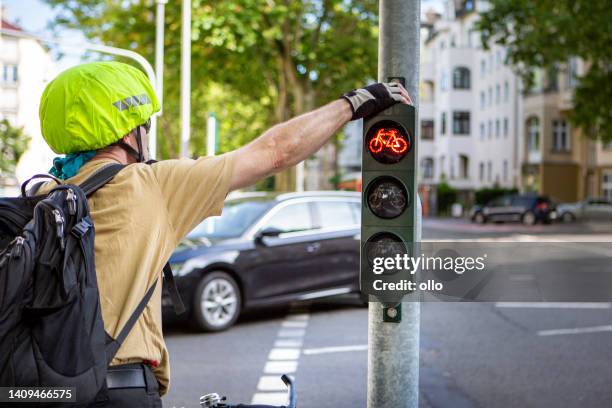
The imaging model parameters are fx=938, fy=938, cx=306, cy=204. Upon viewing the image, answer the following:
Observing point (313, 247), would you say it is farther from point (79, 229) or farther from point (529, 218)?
point (529, 218)

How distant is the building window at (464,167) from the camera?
8016 centimetres

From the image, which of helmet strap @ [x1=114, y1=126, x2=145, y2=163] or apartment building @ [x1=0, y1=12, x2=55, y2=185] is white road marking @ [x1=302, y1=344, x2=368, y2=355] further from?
apartment building @ [x1=0, y1=12, x2=55, y2=185]

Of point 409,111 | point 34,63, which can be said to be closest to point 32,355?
point 409,111

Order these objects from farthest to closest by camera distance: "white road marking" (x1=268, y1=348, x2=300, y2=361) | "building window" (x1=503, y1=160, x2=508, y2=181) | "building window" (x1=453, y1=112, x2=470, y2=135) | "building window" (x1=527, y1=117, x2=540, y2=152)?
"building window" (x1=453, y1=112, x2=470, y2=135), "building window" (x1=503, y1=160, x2=508, y2=181), "building window" (x1=527, y1=117, x2=540, y2=152), "white road marking" (x1=268, y1=348, x2=300, y2=361)

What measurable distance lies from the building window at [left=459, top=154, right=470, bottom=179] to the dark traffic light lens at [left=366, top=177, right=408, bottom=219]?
77.4m

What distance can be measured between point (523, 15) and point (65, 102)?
87.8ft

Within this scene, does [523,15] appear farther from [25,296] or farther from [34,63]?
[34,63]

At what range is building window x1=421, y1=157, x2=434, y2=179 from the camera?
89.5 m

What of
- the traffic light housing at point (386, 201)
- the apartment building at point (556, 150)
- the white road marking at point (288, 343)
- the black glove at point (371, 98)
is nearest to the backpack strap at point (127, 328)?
the black glove at point (371, 98)

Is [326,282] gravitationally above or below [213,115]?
below

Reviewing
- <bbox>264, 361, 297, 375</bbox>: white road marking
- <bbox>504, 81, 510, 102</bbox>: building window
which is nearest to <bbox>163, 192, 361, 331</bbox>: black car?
<bbox>264, 361, 297, 375</bbox>: white road marking

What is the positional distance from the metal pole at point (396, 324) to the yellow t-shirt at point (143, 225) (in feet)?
5.99

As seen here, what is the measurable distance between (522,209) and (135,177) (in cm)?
4852

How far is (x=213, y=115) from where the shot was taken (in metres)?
15.6
